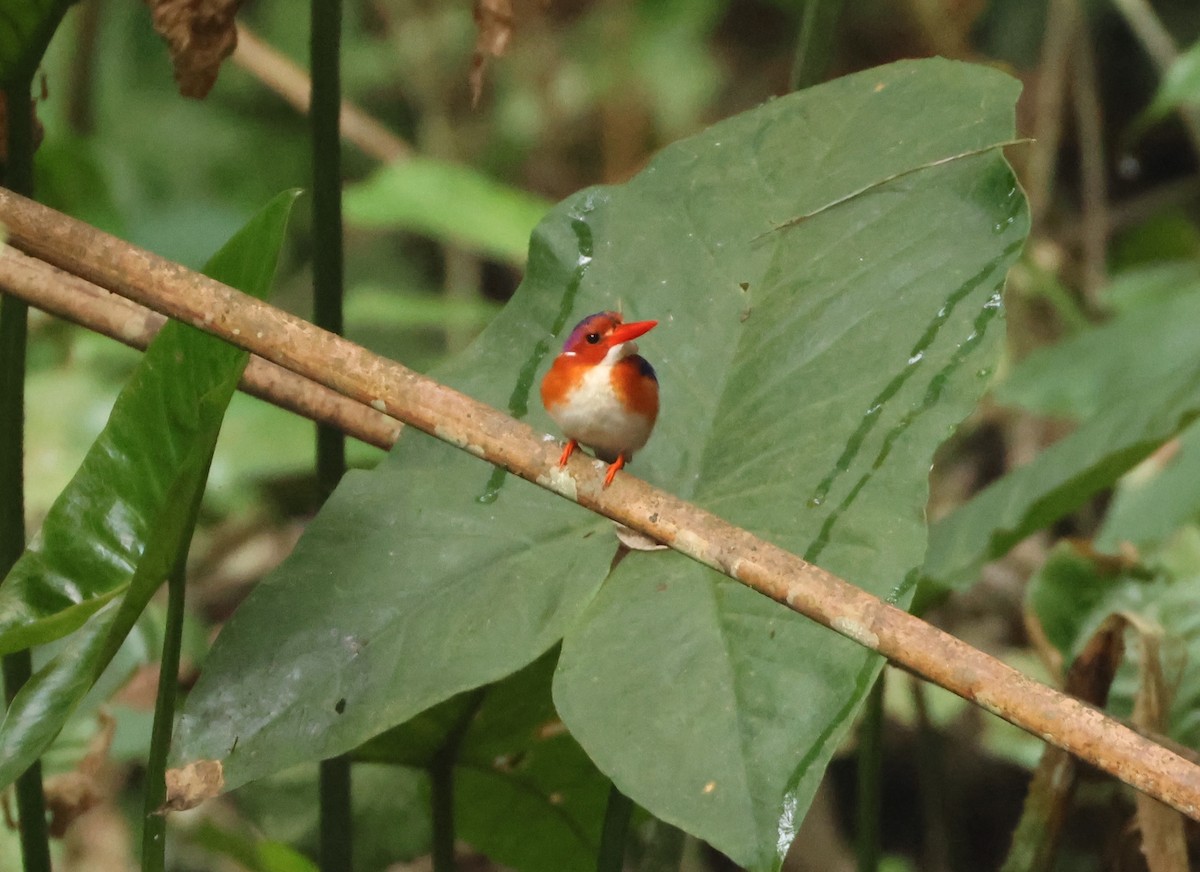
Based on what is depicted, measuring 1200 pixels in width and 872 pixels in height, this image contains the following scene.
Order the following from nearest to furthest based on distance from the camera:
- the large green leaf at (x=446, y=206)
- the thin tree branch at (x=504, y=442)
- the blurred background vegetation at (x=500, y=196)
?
the thin tree branch at (x=504, y=442) → the blurred background vegetation at (x=500, y=196) → the large green leaf at (x=446, y=206)

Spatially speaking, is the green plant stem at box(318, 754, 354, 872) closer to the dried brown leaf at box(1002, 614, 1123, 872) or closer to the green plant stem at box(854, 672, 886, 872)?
the green plant stem at box(854, 672, 886, 872)

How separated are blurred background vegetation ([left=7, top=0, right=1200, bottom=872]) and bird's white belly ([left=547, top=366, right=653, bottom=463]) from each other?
13.8 inches

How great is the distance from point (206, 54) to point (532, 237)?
277 mm

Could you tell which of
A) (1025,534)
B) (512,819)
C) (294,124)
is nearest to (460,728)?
(512,819)

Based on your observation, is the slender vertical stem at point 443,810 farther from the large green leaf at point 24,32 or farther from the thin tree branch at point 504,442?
the large green leaf at point 24,32

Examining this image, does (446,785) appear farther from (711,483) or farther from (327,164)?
(327,164)

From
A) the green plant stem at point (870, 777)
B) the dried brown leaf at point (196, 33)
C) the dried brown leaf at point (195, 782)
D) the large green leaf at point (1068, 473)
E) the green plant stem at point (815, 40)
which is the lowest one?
the dried brown leaf at point (195, 782)

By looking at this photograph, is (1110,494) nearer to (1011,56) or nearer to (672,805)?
(1011,56)

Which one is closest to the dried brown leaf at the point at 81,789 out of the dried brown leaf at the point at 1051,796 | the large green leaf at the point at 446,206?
the dried brown leaf at the point at 1051,796

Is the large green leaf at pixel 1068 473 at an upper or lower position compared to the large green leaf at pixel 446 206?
lower

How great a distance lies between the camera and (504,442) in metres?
0.75

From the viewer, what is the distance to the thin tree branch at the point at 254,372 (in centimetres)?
99

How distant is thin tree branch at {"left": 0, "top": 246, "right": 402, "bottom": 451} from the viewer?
99cm

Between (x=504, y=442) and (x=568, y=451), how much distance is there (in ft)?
0.33
